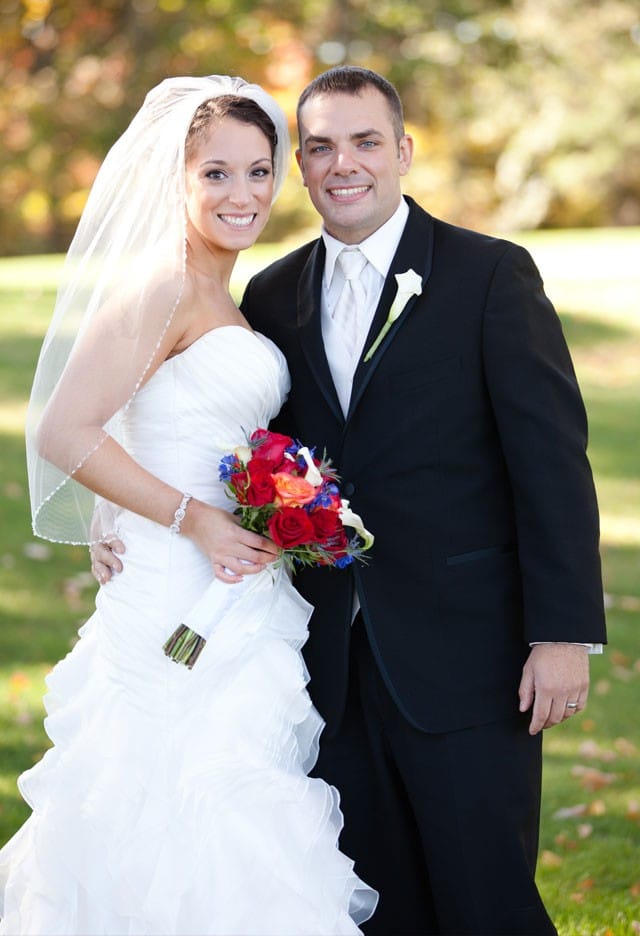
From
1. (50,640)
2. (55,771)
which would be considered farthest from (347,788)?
(50,640)

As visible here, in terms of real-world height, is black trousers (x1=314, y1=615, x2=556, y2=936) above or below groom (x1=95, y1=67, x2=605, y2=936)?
Result: below

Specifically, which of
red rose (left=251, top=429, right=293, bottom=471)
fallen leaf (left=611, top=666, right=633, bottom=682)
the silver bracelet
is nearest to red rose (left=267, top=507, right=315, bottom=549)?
red rose (left=251, top=429, right=293, bottom=471)

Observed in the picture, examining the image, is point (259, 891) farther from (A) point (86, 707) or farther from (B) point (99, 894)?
(A) point (86, 707)

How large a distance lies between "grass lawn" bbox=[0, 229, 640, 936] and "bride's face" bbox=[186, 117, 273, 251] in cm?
249

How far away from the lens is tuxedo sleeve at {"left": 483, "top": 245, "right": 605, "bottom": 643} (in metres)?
3.27

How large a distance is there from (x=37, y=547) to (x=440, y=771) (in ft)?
16.5

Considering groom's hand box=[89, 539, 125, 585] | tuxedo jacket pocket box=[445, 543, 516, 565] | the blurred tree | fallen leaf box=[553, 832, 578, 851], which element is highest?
the blurred tree

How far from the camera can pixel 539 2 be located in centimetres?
2305

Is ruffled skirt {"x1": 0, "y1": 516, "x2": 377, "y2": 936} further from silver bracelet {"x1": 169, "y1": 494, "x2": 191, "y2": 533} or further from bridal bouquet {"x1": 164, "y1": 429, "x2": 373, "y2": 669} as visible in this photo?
bridal bouquet {"x1": 164, "y1": 429, "x2": 373, "y2": 669}

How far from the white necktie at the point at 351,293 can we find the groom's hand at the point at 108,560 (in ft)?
2.89

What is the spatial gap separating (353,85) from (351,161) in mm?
253

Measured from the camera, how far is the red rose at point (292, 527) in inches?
117

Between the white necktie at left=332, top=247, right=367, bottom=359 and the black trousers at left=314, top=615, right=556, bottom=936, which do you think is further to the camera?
the white necktie at left=332, top=247, right=367, bottom=359

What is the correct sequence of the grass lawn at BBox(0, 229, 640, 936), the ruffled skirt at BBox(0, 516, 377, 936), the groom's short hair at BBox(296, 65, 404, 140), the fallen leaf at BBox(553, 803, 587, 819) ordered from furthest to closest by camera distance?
the fallen leaf at BBox(553, 803, 587, 819), the grass lawn at BBox(0, 229, 640, 936), the groom's short hair at BBox(296, 65, 404, 140), the ruffled skirt at BBox(0, 516, 377, 936)
